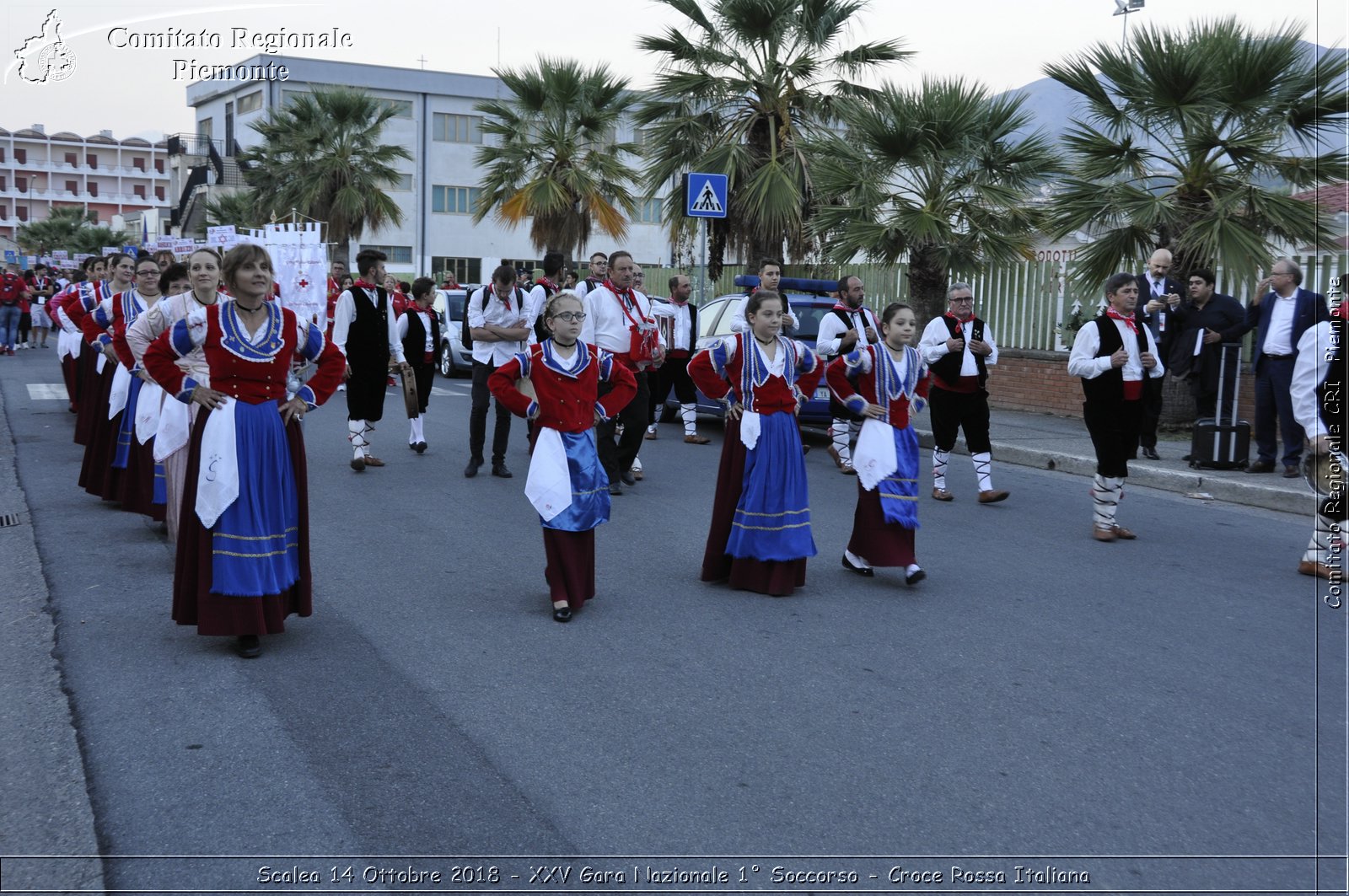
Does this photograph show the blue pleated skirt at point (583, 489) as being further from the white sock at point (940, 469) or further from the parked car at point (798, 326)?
the parked car at point (798, 326)

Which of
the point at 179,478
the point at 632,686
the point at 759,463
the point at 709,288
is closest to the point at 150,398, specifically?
the point at 179,478

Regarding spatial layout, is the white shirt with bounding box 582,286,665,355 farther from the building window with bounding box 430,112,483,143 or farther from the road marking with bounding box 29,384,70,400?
the building window with bounding box 430,112,483,143

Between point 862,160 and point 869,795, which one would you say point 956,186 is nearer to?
point 862,160

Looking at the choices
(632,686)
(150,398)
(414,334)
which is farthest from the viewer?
(414,334)

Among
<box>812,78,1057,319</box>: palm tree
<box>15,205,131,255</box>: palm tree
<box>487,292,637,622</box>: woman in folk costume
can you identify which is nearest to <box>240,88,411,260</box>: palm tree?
<box>812,78,1057,319</box>: palm tree

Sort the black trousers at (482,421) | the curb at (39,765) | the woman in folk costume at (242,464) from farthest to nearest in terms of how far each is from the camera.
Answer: the black trousers at (482,421)
the woman in folk costume at (242,464)
the curb at (39,765)

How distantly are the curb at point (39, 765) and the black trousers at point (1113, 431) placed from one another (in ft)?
21.6

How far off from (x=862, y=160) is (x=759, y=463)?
11.0m

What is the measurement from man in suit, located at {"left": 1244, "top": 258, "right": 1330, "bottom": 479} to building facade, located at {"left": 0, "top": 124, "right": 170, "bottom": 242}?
114m

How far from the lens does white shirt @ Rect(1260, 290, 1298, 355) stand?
1147cm

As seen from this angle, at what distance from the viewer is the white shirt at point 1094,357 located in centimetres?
870

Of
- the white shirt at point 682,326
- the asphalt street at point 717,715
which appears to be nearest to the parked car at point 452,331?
the white shirt at point 682,326

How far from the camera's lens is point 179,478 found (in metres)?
7.40

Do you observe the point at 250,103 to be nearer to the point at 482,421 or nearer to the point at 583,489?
the point at 482,421
